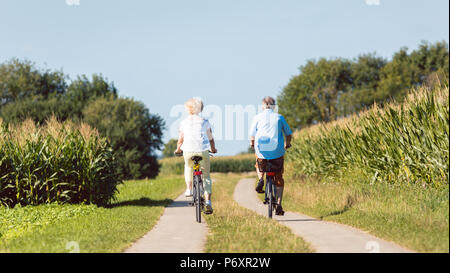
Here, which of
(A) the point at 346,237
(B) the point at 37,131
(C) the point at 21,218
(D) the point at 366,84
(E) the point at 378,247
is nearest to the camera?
(E) the point at 378,247

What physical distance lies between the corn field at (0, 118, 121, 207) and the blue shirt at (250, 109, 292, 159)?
8.21 meters

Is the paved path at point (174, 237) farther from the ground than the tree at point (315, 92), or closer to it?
closer to it

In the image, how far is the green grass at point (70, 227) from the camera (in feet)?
26.7

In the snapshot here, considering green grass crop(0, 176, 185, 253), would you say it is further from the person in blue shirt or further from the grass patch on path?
the person in blue shirt

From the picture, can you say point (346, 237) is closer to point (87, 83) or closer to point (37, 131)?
point (37, 131)

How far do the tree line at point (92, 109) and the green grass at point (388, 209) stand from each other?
89.3ft

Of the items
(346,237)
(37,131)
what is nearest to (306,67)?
(37,131)

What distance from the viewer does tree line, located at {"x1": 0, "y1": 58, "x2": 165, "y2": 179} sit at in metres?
49.5

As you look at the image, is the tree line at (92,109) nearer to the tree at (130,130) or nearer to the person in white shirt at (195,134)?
the tree at (130,130)

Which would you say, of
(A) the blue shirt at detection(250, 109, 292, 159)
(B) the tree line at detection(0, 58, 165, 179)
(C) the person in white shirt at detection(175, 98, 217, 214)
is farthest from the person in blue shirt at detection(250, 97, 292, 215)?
(B) the tree line at detection(0, 58, 165, 179)

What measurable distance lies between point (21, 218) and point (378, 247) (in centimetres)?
1031

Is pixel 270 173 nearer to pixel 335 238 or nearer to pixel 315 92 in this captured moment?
pixel 335 238

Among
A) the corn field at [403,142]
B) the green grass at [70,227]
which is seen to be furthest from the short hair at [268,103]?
the green grass at [70,227]

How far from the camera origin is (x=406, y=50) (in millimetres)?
73375
